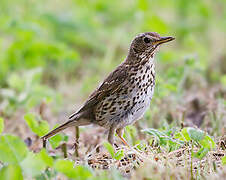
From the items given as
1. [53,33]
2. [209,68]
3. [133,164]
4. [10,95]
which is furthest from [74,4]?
[133,164]

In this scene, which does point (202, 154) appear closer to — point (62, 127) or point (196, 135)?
point (196, 135)

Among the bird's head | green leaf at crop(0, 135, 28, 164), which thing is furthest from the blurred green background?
green leaf at crop(0, 135, 28, 164)

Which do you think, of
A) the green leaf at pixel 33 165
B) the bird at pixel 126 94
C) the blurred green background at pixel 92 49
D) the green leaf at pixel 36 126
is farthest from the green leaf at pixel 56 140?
the blurred green background at pixel 92 49

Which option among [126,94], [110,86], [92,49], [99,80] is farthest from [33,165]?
[92,49]

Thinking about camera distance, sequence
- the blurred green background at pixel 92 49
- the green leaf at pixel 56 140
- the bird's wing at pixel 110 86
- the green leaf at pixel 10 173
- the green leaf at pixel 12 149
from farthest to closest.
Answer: the blurred green background at pixel 92 49 < the bird's wing at pixel 110 86 < the green leaf at pixel 56 140 < the green leaf at pixel 12 149 < the green leaf at pixel 10 173

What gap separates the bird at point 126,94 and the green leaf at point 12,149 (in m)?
1.35

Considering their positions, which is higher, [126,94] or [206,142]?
[126,94]

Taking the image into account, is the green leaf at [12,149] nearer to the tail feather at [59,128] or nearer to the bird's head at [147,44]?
the tail feather at [59,128]

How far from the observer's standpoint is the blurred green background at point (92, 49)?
723 centimetres

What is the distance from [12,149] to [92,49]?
668cm

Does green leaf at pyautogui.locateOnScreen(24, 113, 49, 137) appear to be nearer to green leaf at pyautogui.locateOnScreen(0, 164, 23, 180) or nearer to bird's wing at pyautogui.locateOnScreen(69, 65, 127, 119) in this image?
bird's wing at pyautogui.locateOnScreen(69, 65, 127, 119)

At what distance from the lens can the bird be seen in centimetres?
536

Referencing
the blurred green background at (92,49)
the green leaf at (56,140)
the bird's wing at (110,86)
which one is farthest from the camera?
the blurred green background at (92,49)

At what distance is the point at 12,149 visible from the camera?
12.7 ft
